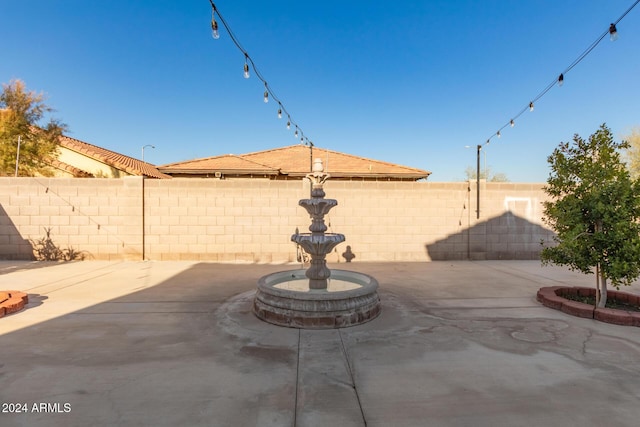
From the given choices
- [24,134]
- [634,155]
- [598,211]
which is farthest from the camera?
[634,155]

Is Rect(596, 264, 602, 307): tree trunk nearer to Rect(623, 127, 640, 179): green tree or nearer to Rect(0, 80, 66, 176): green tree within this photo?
Rect(0, 80, 66, 176): green tree

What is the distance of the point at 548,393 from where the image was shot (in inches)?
121

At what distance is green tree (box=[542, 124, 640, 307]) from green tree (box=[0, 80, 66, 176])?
2165cm

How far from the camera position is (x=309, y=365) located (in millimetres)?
3615

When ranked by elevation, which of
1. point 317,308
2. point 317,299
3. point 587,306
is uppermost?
point 317,299

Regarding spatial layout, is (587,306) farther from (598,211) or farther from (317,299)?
(317,299)

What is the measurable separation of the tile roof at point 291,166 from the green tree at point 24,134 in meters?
5.61

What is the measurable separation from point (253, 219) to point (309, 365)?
25.8 ft

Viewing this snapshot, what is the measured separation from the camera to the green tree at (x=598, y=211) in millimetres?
5184

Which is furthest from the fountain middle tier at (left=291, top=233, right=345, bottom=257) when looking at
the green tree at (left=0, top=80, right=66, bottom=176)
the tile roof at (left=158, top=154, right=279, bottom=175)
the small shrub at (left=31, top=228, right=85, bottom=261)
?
the green tree at (left=0, top=80, right=66, bottom=176)

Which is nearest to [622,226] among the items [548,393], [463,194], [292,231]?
[548,393]

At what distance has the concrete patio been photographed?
2742 millimetres

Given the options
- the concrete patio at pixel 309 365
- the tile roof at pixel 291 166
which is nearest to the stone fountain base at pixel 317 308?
the concrete patio at pixel 309 365

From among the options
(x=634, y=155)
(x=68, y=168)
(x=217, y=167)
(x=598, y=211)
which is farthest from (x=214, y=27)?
(x=634, y=155)
